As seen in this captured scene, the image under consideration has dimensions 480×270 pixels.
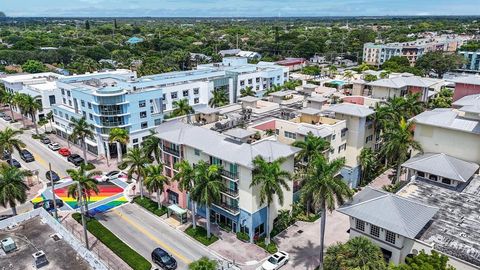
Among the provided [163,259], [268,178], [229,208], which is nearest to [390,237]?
[268,178]

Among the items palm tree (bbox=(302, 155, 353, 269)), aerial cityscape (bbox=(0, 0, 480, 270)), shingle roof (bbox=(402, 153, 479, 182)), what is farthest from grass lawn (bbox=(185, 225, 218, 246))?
shingle roof (bbox=(402, 153, 479, 182))

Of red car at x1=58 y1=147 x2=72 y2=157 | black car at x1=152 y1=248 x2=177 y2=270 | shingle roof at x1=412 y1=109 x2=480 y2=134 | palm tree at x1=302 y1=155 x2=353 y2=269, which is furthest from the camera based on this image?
red car at x1=58 y1=147 x2=72 y2=157

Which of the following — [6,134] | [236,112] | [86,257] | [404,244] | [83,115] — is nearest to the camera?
[404,244]

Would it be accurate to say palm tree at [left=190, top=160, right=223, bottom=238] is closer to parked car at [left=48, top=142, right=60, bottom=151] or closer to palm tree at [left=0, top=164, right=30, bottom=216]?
palm tree at [left=0, top=164, right=30, bottom=216]

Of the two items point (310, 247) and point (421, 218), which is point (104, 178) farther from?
point (421, 218)

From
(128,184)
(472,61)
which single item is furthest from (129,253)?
(472,61)

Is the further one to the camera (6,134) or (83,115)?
(83,115)

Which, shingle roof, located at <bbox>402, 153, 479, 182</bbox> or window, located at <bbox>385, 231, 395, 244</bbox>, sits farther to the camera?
shingle roof, located at <bbox>402, 153, 479, 182</bbox>

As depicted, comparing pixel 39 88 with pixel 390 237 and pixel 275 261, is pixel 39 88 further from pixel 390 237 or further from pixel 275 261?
pixel 390 237
